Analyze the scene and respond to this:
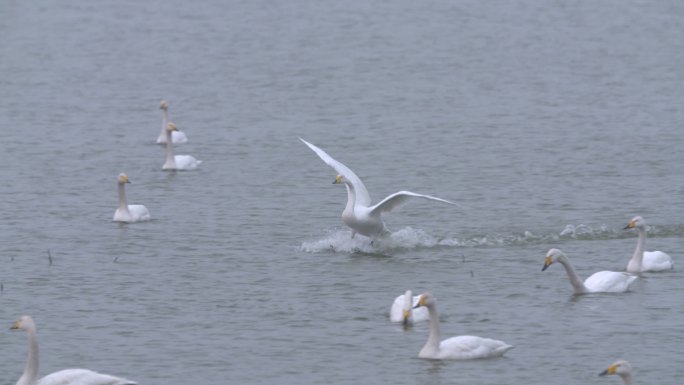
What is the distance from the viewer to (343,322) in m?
16.3

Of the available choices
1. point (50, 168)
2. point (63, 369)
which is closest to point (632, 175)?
point (50, 168)

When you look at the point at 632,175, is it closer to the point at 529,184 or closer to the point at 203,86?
the point at 529,184

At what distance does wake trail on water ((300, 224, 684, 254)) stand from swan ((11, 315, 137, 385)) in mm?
6986

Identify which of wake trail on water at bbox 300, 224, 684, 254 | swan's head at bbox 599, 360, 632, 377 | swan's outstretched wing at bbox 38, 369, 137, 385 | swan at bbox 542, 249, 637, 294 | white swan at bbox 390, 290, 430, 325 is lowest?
wake trail on water at bbox 300, 224, 684, 254

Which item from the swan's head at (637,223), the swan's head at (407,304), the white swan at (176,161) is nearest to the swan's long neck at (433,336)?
the swan's head at (407,304)

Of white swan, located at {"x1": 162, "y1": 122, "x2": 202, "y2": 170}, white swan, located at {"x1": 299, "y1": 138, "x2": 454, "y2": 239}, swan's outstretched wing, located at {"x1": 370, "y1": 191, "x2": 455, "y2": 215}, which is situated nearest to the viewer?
swan's outstretched wing, located at {"x1": 370, "y1": 191, "x2": 455, "y2": 215}

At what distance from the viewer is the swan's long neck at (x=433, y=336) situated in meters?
14.7

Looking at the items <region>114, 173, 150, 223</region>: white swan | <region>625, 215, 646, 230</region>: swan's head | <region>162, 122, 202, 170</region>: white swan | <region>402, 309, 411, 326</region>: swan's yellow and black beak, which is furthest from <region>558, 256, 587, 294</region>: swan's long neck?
<region>162, 122, 202, 170</region>: white swan

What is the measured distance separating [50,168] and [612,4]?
33378mm

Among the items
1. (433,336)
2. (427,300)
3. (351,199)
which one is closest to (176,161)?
(351,199)

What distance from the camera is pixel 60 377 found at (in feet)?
44.0

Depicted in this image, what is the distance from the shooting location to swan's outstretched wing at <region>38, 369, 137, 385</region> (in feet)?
43.7

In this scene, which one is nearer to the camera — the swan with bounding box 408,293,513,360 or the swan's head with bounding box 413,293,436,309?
the swan with bounding box 408,293,513,360

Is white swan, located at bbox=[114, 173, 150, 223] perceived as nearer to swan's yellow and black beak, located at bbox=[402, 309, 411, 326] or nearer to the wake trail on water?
the wake trail on water
